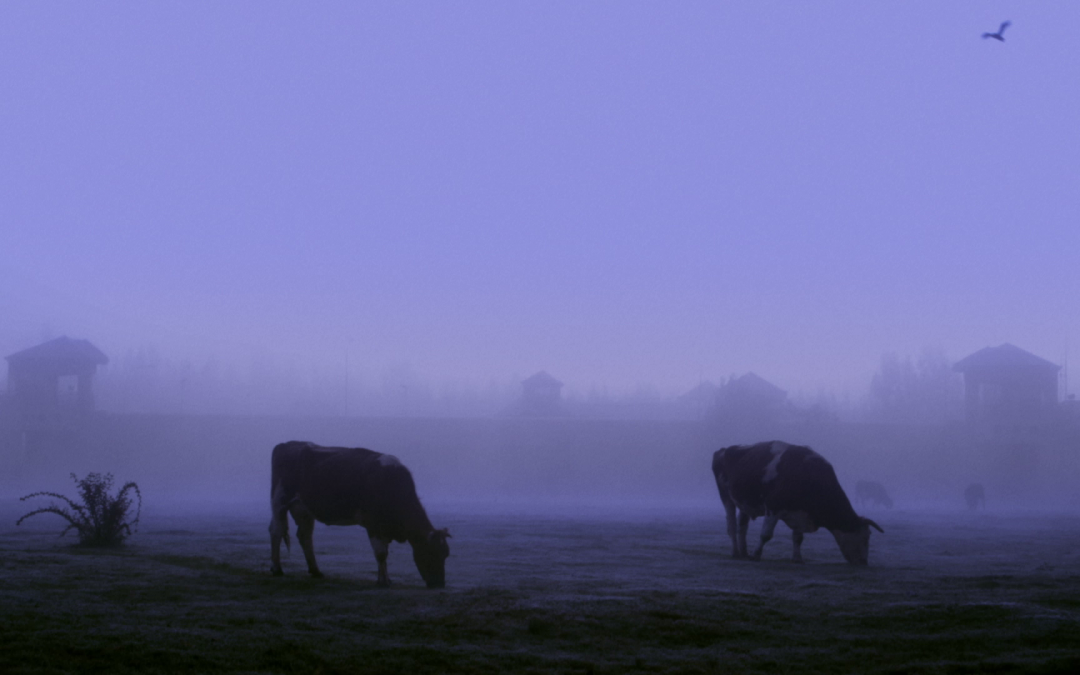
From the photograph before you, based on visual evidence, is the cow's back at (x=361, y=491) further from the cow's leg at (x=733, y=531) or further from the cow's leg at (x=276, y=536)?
the cow's leg at (x=733, y=531)

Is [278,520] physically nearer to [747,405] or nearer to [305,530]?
[305,530]

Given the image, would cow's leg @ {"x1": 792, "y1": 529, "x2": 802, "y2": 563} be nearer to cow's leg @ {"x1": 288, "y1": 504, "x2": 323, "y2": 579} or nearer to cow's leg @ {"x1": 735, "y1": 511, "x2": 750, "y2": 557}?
cow's leg @ {"x1": 735, "y1": 511, "x2": 750, "y2": 557}

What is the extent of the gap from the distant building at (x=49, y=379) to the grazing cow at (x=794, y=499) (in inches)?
2037

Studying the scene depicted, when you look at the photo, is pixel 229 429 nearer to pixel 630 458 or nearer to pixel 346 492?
pixel 630 458

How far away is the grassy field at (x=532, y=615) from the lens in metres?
8.69

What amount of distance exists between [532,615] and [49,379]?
197 feet

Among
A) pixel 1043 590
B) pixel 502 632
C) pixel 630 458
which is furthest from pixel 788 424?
pixel 502 632

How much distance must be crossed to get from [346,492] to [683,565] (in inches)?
246

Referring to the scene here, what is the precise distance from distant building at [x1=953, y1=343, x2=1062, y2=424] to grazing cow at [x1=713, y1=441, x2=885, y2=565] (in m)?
50.6

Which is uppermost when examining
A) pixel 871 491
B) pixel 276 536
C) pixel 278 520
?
pixel 278 520

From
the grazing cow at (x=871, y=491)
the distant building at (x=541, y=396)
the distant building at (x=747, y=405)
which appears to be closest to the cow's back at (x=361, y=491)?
the grazing cow at (x=871, y=491)

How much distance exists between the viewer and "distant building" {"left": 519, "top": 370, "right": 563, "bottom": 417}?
98.9 metres

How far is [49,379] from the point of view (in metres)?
62.1

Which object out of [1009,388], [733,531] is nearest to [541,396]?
[1009,388]
